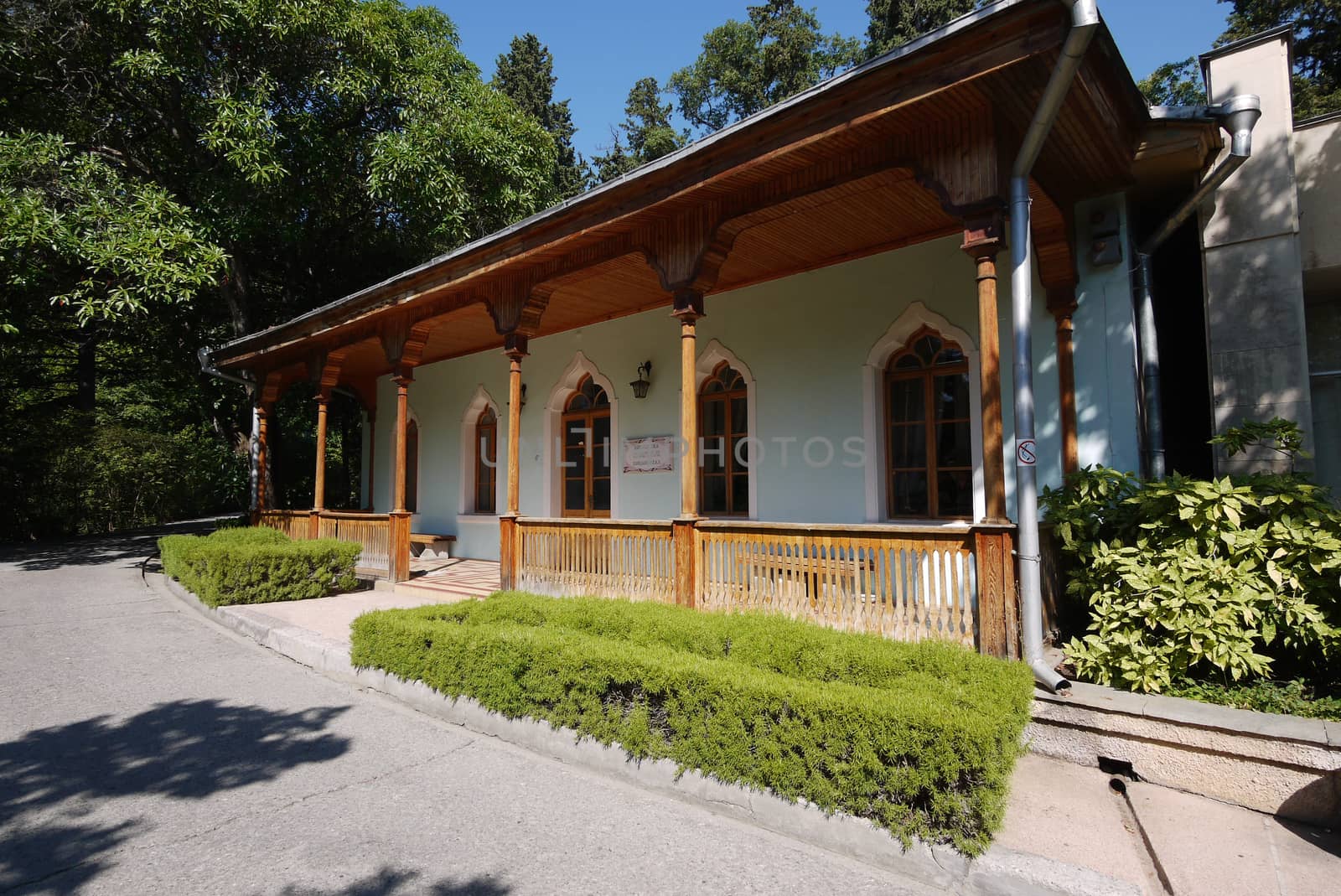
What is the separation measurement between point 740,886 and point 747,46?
3221 centimetres

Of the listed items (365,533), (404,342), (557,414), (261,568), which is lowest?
(261,568)

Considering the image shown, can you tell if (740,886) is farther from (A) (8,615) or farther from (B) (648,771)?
(A) (8,615)

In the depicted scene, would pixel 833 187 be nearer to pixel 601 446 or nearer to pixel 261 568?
pixel 601 446

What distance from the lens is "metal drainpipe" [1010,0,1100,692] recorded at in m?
3.63

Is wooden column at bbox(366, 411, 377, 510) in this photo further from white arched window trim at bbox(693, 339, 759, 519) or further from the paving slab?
the paving slab

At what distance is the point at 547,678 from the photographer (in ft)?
13.2

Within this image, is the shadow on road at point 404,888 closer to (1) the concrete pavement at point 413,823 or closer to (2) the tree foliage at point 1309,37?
(1) the concrete pavement at point 413,823

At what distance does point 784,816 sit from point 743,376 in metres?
5.59

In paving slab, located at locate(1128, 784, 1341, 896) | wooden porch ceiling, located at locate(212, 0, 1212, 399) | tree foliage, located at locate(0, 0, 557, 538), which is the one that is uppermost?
tree foliage, located at locate(0, 0, 557, 538)

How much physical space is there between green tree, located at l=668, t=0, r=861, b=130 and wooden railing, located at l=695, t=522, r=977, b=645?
948 inches

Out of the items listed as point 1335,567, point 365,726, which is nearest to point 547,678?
point 365,726

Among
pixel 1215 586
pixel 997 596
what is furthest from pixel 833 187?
pixel 1215 586

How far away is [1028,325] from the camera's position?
4277mm

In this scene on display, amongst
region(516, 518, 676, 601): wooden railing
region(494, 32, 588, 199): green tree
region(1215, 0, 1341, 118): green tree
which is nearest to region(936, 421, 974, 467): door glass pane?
region(516, 518, 676, 601): wooden railing
